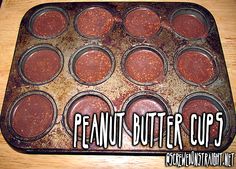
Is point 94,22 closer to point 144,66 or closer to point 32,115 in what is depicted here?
point 144,66

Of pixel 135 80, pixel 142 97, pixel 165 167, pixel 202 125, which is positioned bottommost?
pixel 165 167

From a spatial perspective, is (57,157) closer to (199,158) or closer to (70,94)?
(70,94)

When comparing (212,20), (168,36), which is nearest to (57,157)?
(168,36)

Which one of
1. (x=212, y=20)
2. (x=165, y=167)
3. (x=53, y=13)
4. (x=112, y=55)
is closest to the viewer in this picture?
(x=165, y=167)

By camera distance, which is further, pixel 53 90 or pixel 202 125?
pixel 53 90

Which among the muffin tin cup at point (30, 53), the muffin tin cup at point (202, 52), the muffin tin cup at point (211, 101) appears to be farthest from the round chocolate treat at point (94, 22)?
the muffin tin cup at point (211, 101)

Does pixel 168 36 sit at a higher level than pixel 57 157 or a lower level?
higher

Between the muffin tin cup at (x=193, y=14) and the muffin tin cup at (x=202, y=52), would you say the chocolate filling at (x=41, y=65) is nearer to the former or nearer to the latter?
the muffin tin cup at (x=202, y=52)
